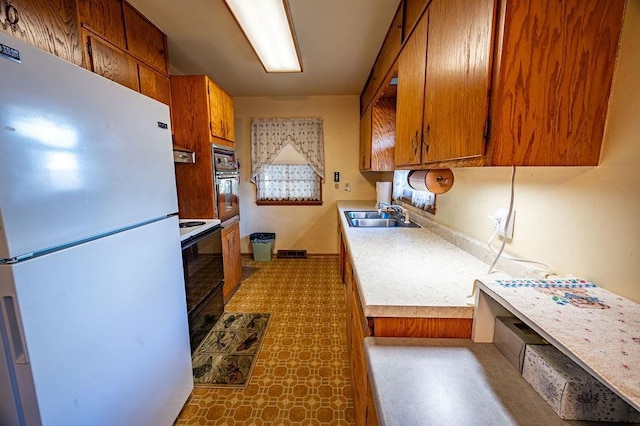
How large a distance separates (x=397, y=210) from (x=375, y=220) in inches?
12.7

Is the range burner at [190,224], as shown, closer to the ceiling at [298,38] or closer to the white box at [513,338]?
the ceiling at [298,38]

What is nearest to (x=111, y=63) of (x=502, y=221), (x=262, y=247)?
(x=502, y=221)

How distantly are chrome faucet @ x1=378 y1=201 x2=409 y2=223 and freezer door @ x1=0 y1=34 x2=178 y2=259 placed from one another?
6.46ft

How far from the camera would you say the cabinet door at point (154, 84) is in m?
2.05

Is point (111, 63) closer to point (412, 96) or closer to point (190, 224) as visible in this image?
point (190, 224)

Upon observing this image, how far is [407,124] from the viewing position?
1494 millimetres

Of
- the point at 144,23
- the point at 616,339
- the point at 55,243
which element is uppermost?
the point at 144,23

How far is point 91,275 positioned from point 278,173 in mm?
3352

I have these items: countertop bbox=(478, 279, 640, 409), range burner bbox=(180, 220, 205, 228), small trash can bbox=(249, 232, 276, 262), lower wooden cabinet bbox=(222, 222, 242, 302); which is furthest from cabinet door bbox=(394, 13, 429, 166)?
small trash can bbox=(249, 232, 276, 262)

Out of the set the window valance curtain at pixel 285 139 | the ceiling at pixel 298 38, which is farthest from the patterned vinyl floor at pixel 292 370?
the ceiling at pixel 298 38

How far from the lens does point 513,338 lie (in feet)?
2.50

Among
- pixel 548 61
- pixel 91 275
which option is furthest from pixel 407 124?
pixel 91 275

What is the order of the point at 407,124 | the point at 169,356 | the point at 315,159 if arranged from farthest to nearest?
the point at 315,159 < the point at 407,124 < the point at 169,356

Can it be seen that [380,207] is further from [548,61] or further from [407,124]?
[548,61]
